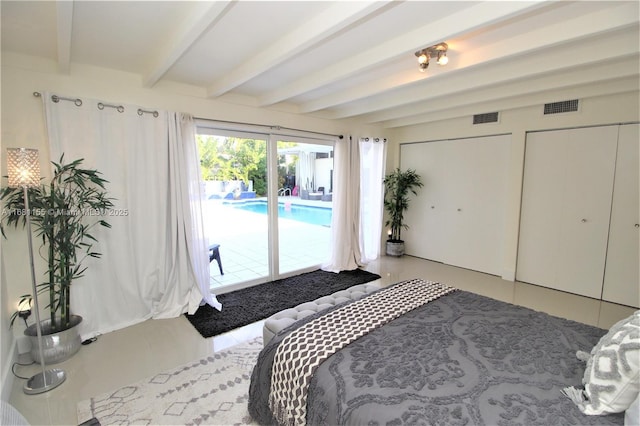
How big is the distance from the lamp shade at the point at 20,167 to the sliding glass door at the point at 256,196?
162 centimetres

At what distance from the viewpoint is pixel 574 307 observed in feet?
11.7

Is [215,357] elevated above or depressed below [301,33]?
below

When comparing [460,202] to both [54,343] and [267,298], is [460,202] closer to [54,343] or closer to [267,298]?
[267,298]

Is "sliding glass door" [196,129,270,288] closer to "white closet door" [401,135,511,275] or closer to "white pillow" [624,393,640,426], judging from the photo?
"white closet door" [401,135,511,275]

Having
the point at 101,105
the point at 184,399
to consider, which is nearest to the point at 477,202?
the point at 184,399

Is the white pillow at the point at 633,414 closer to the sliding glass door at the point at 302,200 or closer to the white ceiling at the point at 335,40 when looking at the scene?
the white ceiling at the point at 335,40

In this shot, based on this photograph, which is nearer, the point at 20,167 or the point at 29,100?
the point at 20,167

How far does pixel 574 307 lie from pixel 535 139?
2.25m

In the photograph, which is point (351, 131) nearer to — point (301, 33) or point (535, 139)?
point (535, 139)

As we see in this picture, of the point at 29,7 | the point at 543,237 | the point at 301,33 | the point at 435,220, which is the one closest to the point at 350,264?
the point at 435,220

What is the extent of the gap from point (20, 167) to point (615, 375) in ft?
11.6

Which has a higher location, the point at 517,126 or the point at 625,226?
the point at 517,126

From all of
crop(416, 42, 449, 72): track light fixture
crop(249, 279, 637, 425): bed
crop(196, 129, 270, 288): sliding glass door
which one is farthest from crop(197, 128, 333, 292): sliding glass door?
crop(249, 279, 637, 425): bed

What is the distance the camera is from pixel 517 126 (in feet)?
14.1
